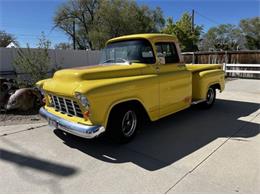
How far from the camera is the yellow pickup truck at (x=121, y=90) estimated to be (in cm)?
399

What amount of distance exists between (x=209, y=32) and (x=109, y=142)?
6441 cm

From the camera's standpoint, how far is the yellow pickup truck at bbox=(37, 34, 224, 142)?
3.99 m

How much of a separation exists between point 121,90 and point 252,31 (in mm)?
55301

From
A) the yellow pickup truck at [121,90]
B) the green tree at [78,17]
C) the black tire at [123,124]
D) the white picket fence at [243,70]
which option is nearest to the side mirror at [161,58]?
the yellow pickup truck at [121,90]

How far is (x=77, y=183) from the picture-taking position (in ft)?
11.0

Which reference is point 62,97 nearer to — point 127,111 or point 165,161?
point 127,111

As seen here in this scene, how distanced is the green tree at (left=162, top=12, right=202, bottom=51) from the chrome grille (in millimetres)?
32313

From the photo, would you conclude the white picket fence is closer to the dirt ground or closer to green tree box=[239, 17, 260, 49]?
the dirt ground

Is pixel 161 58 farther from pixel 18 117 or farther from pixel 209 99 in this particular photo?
pixel 18 117

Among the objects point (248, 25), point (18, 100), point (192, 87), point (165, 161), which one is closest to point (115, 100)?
point (165, 161)

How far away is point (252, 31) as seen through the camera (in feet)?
167

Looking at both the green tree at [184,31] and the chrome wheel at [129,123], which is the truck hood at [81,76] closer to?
the chrome wheel at [129,123]

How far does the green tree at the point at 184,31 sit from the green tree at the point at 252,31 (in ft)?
60.6

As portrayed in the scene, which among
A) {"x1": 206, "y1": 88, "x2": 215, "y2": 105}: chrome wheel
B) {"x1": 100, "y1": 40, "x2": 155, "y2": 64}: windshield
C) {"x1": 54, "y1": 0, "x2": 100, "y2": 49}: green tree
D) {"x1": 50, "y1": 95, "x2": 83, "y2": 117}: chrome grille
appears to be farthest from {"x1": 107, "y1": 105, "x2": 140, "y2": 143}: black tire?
{"x1": 54, "y1": 0, "x2": 100, "y2": 49}: green tree
